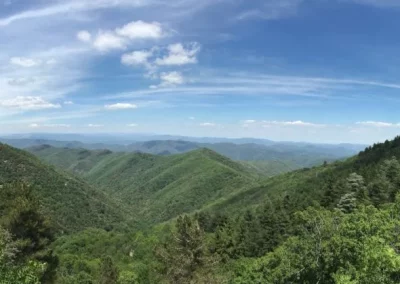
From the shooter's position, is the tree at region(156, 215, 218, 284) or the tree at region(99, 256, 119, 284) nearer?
the tree at region(156, 215, 218, 284)

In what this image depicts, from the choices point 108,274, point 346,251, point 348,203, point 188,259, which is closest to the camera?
point 346,251

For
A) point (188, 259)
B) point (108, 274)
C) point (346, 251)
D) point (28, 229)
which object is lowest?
point (108, 274)

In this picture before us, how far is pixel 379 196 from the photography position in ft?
225

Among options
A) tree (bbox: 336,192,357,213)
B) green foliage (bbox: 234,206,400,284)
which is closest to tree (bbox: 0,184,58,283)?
green foliage (bbox: 234,206,400,284)

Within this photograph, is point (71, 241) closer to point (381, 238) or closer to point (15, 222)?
point (15, 222)

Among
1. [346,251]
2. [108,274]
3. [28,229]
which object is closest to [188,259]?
[346,251]

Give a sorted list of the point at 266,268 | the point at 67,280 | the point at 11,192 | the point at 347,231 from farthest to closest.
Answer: the point at 67,280 → the point at 266,268 → the point at 11,192 → the point at 347,231

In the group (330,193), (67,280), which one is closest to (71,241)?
(67,280)

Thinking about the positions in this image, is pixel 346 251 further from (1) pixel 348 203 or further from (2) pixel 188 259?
(1) pixel 348 203

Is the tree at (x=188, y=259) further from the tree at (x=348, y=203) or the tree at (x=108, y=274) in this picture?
the tree at (x=348, y=203)

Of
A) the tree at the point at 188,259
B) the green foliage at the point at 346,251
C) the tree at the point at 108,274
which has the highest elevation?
the green foliage at the point at 346,251

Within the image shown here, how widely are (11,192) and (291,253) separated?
3299 centimetres

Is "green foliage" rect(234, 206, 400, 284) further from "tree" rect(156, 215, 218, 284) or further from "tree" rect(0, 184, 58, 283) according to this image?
"tree" rect(0, 184, 58, 283)

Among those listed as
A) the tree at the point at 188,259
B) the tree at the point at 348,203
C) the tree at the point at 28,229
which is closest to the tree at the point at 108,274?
the tree at the point at 28,229
